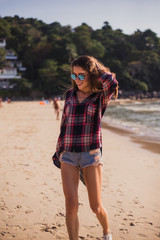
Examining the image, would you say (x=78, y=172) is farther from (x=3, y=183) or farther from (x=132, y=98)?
(x=132, y=98)

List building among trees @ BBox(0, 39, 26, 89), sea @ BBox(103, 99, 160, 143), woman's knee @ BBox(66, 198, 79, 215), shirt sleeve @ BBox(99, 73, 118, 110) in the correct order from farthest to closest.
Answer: building among trees @ BBox(0, 39, 26, 89), sea @ BBox(103, 99, 160, 143), shirt sleeve @ BBox(99, 73, 118, 110), woman's knee @ BBox(66, 198, 79, 215)

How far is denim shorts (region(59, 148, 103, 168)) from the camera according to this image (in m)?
2.44

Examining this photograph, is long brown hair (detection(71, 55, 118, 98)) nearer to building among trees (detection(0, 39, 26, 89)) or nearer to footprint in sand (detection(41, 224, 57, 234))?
footprint in sand (detection(41, 224, 57, 234))

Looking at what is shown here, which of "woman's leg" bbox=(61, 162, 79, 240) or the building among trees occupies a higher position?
the building among trees

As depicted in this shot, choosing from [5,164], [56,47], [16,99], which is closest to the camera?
[5,164]

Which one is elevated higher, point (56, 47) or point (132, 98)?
point (56, 47)

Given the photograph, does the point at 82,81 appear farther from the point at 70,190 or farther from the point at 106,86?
the point at 70,190

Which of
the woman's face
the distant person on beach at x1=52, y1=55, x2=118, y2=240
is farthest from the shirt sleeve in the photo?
the woman's face

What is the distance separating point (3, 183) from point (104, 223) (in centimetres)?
276

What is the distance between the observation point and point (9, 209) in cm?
374

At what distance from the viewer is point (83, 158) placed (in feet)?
8.02

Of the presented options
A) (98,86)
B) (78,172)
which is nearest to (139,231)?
(78,172)

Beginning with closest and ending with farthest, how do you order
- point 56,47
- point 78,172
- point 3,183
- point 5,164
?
point 78,172 < point 3,183 < point 5,164 < point 56,47

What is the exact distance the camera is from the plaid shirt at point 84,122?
247 centimetres
